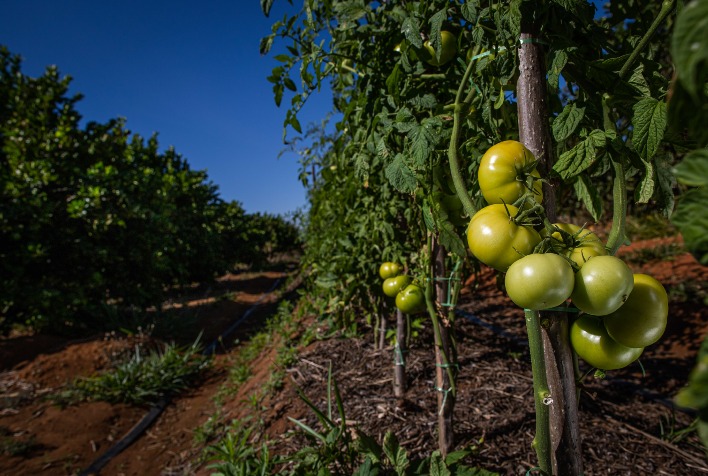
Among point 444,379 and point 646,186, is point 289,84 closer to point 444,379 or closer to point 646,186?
point 646,186

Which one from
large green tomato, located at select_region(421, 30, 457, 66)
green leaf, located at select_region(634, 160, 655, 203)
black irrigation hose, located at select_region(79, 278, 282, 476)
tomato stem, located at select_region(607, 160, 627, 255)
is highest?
large green tomato, located at select_region(421, 30, 457, 66)

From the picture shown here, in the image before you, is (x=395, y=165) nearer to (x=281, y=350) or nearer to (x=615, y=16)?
(x=615, y=16)

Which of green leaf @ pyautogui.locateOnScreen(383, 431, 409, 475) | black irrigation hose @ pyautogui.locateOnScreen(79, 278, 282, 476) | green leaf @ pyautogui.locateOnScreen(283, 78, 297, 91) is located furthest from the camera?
black irrigation hose @ pyautogui.locateOnScreen(79, 278, 282, 476)

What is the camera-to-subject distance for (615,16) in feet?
4.50

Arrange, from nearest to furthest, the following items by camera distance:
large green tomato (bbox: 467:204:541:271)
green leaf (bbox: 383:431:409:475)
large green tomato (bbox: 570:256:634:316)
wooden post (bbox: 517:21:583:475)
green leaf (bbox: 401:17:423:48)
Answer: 1. large green tomato (bbox: 570:256:634:316)
2. large green tomato (bbox: 467:204:541:271)
3. wooden post (bbox: 517:21:583:475)
4. green leaf (bbox: 401:17:423:48)
5. green leaf (bbox: 383:431:409:475)

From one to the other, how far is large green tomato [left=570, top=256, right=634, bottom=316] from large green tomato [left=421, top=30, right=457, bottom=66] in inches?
36.2

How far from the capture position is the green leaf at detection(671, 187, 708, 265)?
362mm

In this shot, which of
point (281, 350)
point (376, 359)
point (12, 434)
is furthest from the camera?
point (281, 350)

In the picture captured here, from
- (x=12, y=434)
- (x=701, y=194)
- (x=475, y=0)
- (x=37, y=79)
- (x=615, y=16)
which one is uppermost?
(x=37, y=79)

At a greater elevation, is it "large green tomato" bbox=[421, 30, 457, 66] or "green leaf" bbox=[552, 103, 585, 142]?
"large green tomato" bbox=[421, 30, 457, 66]

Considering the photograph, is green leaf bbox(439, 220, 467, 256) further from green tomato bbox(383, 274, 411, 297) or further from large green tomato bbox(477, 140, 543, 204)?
green tomato bbox(383, 274, 411, 297)

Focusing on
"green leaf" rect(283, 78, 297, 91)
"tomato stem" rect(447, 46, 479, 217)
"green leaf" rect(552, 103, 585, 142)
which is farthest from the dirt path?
"green leaf" rect(552, 103, 585, 142)

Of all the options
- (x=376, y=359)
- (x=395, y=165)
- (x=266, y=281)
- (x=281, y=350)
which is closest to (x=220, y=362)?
(x=281, y=350)

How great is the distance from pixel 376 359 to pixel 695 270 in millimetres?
4753
